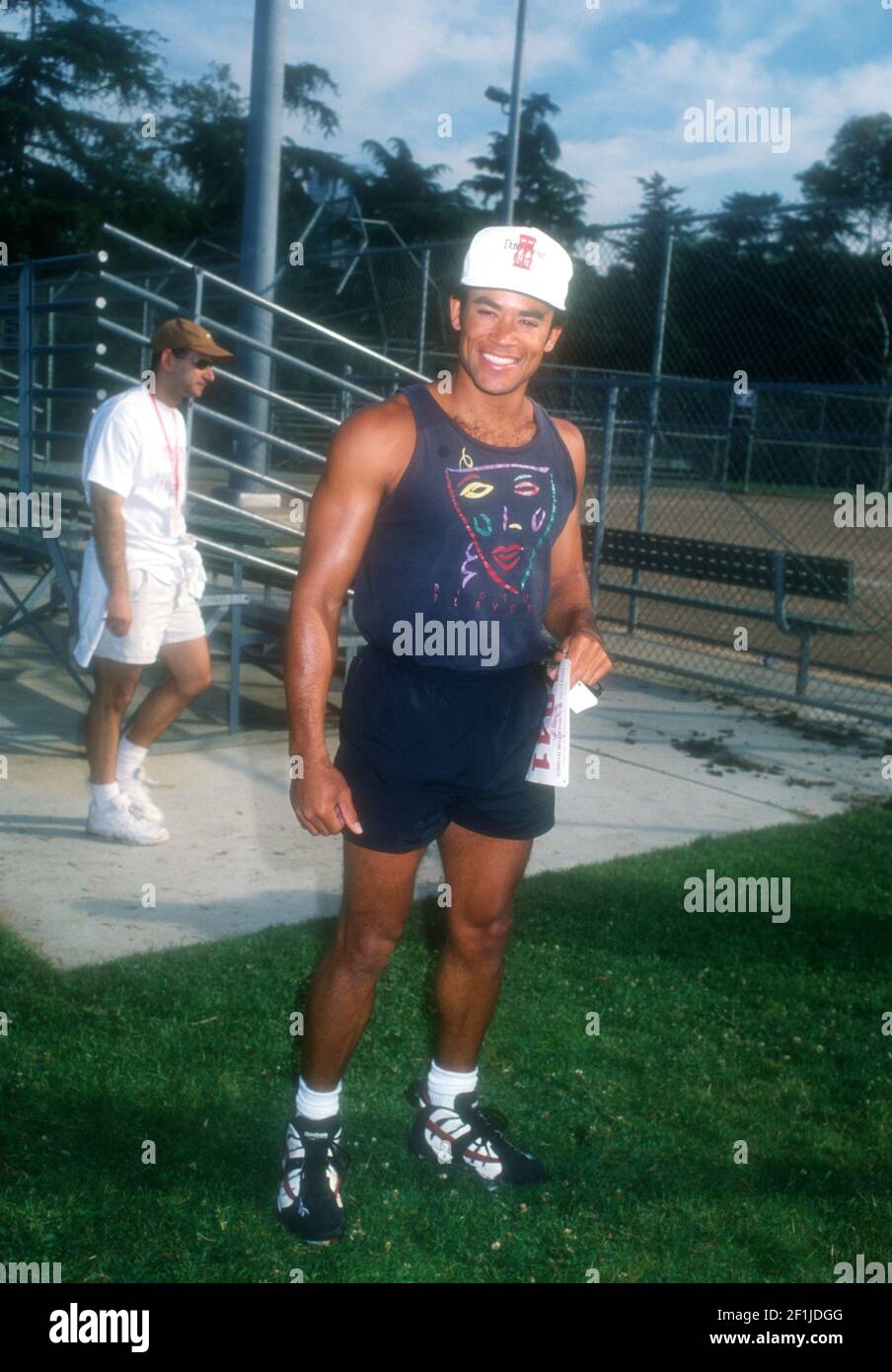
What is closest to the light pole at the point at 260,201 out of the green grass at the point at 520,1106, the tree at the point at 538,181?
the green grass at the point at 520,1106

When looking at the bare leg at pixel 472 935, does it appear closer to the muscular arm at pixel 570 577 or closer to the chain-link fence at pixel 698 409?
the muscular arm at pixel 570 577

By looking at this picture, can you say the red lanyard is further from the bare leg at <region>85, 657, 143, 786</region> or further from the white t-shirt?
the bare leg at <region>85, 657, 143, 786</region>

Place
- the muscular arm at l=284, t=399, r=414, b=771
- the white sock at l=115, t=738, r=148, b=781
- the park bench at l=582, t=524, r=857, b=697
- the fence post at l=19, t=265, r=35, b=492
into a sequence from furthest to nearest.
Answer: the park bench at l=582, t=524, r=857, b=697
the fence post at l=19, t=265, r=35, b=492
the white sock at l=115, t=738, r=148, b=781
the muscular arm at l=284, t=399, r=414, b=771

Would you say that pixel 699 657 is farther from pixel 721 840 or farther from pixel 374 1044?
pixel 374 1044

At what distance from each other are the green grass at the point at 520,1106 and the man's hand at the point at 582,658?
1.29 meters

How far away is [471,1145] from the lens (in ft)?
10.3

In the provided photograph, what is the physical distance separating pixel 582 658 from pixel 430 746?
406mm

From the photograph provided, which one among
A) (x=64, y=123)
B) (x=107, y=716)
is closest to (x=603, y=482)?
(x=107, y=716)

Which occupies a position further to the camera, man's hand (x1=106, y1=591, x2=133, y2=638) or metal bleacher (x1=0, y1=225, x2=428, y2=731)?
metal bleacher (x1=0, y1=225, x2=428, y2=731)

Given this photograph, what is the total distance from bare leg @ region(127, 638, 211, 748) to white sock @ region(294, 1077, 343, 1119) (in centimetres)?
275

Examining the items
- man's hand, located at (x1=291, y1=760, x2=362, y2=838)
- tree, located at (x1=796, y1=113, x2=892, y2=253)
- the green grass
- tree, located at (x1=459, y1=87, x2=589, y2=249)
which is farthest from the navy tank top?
tree, located at (x1=796, y1=113, x2=892, y2=253)

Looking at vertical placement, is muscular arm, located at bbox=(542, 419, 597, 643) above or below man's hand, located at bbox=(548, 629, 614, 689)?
above

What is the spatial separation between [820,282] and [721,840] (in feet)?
83.3

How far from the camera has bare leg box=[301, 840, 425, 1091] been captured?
278cm
